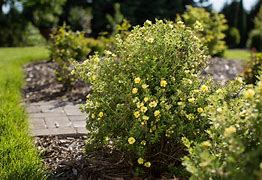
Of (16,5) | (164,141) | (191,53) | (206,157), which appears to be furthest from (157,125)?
(16,5)

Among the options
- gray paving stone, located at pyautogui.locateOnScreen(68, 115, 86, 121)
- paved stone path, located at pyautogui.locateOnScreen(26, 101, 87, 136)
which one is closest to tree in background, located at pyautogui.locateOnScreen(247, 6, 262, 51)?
paved stone path, located at pyautogui.locateOnScreen(26, 101, 87, 136)

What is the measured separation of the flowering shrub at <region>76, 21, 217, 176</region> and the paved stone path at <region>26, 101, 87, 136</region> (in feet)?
3.85

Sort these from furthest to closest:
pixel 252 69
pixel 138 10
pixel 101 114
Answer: pixel 138 10, pixel 252 69, pixel 101 114

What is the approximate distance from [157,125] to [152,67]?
1.29 ft

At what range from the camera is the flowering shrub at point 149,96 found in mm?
2521

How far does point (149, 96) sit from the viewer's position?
252 cm

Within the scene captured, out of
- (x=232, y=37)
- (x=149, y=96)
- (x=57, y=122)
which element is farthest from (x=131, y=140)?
(x=232, y=37)

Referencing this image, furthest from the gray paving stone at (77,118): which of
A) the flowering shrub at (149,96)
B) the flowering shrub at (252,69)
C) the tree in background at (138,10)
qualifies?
the tree in background at (138,10)

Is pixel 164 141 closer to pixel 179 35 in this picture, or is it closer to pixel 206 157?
pixel 179 35

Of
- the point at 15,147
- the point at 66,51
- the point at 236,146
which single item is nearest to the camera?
the point at 236,146

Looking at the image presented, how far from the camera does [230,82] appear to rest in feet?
8.52

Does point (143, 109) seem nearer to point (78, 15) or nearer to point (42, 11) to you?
point (42, 11)

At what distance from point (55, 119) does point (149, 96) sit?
220 cm

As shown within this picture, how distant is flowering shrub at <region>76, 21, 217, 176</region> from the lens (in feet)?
8.27
